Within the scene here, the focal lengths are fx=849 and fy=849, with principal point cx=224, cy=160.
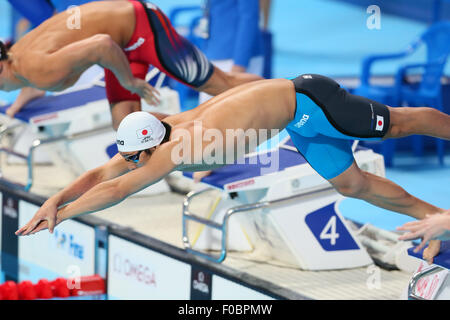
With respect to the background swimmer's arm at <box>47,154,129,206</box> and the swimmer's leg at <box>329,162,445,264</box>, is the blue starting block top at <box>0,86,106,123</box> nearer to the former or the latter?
the background swimmer's arm at <box>47,154,129,206</box>

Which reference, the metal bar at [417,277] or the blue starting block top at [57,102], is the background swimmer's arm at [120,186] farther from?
the blue starting block top at [57,102]

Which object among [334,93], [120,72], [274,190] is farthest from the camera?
[274,190]

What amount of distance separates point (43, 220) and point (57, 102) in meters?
3.22

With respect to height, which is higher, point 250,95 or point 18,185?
point 250,95

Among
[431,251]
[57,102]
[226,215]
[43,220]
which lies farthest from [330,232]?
[57,102]

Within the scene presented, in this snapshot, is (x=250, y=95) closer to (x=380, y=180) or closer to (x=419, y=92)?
(x=380, y=180)

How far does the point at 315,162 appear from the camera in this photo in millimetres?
3895

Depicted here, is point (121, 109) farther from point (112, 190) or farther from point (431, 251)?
point (431, 251)

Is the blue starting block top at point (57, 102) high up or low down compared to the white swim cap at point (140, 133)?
down

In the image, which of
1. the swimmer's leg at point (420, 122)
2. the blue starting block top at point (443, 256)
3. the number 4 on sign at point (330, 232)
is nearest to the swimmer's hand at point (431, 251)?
the blue starting block top at point (443, 256)

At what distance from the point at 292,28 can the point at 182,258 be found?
11.7 metres

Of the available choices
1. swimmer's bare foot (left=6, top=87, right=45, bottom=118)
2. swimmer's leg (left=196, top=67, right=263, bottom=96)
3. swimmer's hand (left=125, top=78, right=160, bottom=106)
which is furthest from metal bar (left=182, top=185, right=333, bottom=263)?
swimmer's bare foot (left=6, top=87, right=45, bottom=118)

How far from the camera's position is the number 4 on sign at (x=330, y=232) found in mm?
4988
